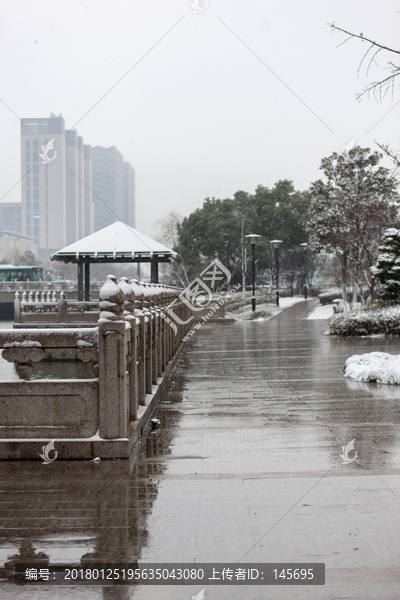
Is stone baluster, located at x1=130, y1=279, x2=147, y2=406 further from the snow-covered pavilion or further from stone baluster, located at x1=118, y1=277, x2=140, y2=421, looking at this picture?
the snow-covered pavilion

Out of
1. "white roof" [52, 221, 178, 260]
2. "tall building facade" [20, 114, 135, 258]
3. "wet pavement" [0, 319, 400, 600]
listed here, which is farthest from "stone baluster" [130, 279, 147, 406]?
"tall building facade" [20, 114, 135, 258]

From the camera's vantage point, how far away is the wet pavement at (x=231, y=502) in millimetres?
2908

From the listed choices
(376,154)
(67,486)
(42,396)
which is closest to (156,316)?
(42,396)

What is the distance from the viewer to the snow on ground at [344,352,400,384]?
864cm

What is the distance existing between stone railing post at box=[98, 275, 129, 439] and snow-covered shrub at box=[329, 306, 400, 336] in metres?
14.5

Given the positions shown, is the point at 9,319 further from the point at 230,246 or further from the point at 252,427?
the point at 252,427

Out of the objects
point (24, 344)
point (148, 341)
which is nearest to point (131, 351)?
point (24, 344)

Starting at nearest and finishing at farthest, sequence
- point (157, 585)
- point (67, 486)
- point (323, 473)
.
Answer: point (157, 585), point (67, 486), point (323, 473)

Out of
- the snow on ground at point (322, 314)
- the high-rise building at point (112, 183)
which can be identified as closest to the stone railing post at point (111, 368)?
the snow on ground at point (322, 314)

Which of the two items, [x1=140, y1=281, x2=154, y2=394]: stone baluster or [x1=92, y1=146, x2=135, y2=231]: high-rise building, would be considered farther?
[x1=92, y1=146, x2=135, y2=231]: high-rise building

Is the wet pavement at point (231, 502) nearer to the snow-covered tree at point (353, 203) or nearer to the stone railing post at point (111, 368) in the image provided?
the stone railing post at point (111, 368)

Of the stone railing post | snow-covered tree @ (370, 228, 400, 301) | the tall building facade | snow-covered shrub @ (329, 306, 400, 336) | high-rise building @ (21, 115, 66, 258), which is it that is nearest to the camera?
the stone railing post

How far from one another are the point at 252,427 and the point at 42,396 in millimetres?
2434

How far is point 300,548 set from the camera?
10.1 ft
